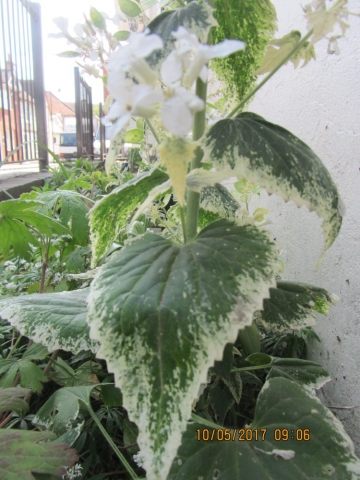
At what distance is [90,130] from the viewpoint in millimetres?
6590

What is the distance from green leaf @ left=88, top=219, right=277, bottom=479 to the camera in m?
0.32

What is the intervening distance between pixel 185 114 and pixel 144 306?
19cm

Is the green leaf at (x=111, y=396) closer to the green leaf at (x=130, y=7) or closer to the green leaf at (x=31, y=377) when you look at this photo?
the green leaf at (x=31, y=377)

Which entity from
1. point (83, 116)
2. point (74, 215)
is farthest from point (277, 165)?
point (83, 116)

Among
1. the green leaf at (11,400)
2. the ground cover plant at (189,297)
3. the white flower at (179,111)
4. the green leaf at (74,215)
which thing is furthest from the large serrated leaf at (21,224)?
the white flower at (179,111)

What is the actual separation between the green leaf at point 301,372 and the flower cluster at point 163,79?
46cm

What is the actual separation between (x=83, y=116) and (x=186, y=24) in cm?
582

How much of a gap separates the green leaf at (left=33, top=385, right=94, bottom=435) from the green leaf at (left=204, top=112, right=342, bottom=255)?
401 millimetres

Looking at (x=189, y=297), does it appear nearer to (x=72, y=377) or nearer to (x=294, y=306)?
(x=294, y=306)

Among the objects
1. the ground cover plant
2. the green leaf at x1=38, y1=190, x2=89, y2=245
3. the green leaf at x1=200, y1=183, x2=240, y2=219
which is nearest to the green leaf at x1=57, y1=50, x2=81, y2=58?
the ground cover plant

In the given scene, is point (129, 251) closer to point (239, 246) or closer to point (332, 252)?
point (239, 246)

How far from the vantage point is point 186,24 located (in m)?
0.40

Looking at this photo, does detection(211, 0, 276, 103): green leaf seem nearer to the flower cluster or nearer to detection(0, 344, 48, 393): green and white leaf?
the flower cluster

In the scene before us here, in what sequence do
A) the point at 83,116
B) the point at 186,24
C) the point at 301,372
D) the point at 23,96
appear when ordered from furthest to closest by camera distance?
the point at 83,116 < the point at 23,96 < the point at 301,372 < the point at 186,24
